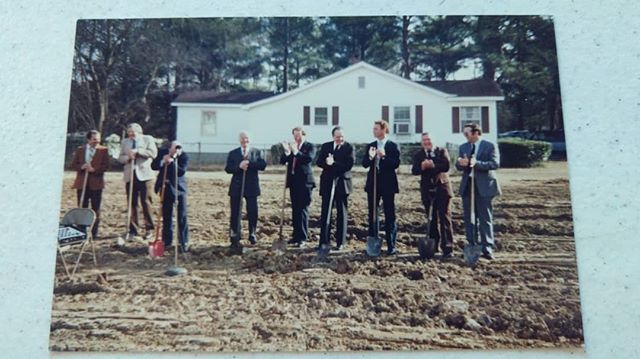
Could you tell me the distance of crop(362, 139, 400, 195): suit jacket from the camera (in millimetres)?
3963

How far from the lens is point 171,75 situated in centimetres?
417

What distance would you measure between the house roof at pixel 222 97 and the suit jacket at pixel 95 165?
78 cm

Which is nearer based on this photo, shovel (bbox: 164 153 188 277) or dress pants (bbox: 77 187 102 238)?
shovel (bbox: 164 153 188 277)

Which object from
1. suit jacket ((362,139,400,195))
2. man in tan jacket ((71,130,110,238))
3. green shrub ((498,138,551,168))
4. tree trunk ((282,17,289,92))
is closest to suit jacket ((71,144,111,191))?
man in tan jacket ((71,130,110,238))

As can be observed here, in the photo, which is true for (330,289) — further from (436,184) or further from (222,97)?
(222,97)

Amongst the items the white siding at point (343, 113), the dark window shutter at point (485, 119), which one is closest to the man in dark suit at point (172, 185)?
the white siding at point (343, 113)

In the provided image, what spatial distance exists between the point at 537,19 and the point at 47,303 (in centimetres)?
467

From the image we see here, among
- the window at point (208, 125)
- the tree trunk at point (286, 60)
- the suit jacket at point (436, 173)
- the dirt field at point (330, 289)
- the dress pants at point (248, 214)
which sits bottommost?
the dirt field at point (330, 289)

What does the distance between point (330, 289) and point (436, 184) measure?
4.10 ft

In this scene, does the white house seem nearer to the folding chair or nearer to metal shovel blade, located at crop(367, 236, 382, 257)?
metal shovel blade, located at crop(367, 236, 382, 257)

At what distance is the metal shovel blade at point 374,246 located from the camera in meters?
3.89

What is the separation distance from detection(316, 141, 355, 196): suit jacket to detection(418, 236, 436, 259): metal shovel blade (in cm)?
74

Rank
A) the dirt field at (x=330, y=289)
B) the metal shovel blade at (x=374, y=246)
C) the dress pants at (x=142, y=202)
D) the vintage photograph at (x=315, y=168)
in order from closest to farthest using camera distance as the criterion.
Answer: the dirt field at (x=330, y=289) < the vintage photograph at (x=315, y=168) < the metal shovel blade at (x=374, y=246) < the dress pants at (x=142, y=202)

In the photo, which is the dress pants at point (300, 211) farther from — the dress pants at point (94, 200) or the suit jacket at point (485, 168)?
the dress pants at point (94, 200)
